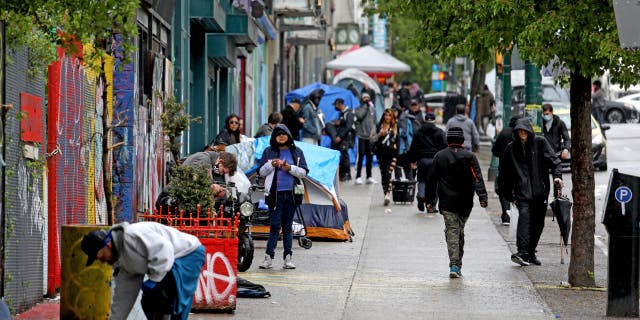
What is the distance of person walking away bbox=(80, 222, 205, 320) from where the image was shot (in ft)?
27.0

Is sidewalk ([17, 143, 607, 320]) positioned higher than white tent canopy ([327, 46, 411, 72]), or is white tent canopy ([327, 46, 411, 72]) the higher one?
white tent canopy ([327, 46, 411, 72])

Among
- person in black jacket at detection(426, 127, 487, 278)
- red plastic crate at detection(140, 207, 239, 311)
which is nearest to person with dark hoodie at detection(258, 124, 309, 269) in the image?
person in black jacket at detection(426, 127, 487, 278)

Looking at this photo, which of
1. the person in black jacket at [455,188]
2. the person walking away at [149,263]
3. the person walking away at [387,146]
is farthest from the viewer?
the person walking away at [387,146]

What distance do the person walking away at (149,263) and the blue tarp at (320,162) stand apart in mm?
9295

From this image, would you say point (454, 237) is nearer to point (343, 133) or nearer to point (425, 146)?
point (425, 146)

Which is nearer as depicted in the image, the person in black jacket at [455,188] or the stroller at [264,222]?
the person in black jacket at [455,188]

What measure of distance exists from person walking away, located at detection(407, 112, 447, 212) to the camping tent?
164 inches

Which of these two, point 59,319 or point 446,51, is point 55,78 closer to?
point 59,319

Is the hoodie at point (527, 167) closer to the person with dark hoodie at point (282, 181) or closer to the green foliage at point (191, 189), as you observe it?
the person with dark hoodie at point (282, 181)

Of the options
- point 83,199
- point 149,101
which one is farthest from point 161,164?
point 83,199

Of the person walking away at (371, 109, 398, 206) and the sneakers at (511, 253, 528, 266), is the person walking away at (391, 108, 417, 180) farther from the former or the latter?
the sneakers at (511, 253, 528, 266)

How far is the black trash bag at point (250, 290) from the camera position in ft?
41.9

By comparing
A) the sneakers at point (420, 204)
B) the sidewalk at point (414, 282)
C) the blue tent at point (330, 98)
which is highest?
the blue tent at point (330, 98)

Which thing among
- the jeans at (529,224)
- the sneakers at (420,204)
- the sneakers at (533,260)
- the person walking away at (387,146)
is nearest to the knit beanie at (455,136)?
the jeans at (529,224)
